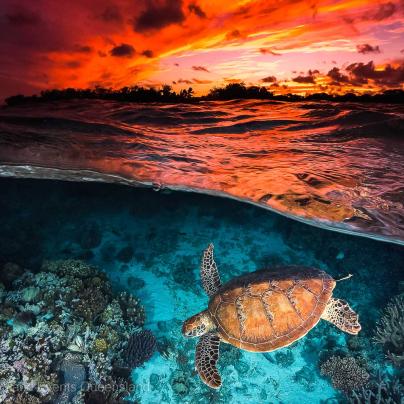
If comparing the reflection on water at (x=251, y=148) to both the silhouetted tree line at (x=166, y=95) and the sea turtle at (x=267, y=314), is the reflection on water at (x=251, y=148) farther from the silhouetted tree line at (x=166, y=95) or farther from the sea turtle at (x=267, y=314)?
the sea turtle at (x=267, y=314)

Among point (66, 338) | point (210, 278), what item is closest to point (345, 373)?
point (210, 278)

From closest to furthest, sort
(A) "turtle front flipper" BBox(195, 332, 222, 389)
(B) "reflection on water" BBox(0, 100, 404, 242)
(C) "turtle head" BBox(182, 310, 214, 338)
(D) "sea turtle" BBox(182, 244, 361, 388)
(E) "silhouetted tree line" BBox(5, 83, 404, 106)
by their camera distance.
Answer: (A) "turtle front flipper" BBox(195, 332, 222, 389) < (D) "sea turtle" BBox(182, 244, 361, 388) < (C) "turtle head" BBox(182, 310, 214, 338) < (B) "reflection on water" BBox(0, 100, 404, 242) < (E) "silhouetted tree line" BBox(5, 83, 404, 106)

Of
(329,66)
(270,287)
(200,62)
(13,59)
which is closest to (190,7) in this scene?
(200,62)

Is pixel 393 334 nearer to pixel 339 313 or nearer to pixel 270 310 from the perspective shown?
pixel 339 313

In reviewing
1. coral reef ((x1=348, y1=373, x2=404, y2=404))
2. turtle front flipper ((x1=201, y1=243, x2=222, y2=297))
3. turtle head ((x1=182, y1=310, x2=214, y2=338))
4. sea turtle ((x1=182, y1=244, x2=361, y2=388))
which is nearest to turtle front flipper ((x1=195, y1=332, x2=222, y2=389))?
sea turtle ((x1=182, y1=244, x2=361, y2=388))

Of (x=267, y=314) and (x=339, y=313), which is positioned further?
(x=339, y=313)

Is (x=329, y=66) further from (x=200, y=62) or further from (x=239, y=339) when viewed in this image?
(x=239, y=339)

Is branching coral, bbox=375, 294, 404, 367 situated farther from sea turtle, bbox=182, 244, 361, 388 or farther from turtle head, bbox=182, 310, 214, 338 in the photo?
turtle head, bbox=182, 310, 214, 338

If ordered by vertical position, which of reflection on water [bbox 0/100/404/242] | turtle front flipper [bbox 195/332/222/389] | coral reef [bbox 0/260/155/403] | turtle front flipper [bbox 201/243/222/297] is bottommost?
coral reef [bbox 0/260/155/403]
